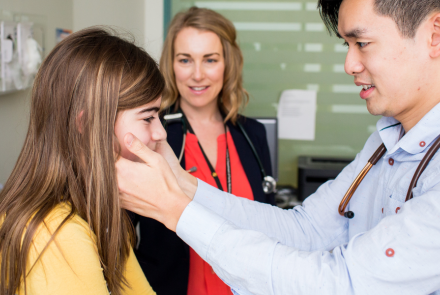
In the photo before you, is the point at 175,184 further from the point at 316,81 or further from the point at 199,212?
the point at 316,81

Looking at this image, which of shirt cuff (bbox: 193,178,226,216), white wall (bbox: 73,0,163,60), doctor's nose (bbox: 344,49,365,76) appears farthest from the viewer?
white wall (bbox: 73,0,163,60)

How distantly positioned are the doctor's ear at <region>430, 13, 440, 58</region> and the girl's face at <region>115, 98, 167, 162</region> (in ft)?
2.37

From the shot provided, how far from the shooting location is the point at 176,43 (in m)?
1.77

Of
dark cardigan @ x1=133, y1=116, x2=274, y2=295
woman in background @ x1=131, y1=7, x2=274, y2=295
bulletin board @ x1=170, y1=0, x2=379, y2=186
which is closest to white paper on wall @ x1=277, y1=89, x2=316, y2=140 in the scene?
bulletin board @ x1=170, y1=0, x2=379, y2=186

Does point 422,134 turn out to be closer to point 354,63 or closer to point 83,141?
point 354,63

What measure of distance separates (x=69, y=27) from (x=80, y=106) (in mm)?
940

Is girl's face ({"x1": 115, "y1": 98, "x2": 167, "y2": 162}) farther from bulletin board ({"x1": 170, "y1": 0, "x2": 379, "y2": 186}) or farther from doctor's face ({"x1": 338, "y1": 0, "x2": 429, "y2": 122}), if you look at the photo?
bulletin board ({"x1": 170, "y1": 0, "x2": 379, "y2": 186})

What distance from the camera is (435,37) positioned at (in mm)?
920

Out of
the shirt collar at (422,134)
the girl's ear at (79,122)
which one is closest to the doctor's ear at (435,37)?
the shirt collar at (422,134)

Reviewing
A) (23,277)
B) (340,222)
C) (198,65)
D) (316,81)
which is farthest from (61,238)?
(316,81)

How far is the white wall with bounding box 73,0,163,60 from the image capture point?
1844mm

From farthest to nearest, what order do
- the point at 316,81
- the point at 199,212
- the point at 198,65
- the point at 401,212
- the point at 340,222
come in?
1. the point at 316,81
2. the point at 198,65
3. the point at 340,222
4. the point at 199,212
5. the point at 401,212

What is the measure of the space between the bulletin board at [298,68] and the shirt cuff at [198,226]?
185 cm

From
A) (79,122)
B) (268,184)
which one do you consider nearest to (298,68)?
(268,184)
